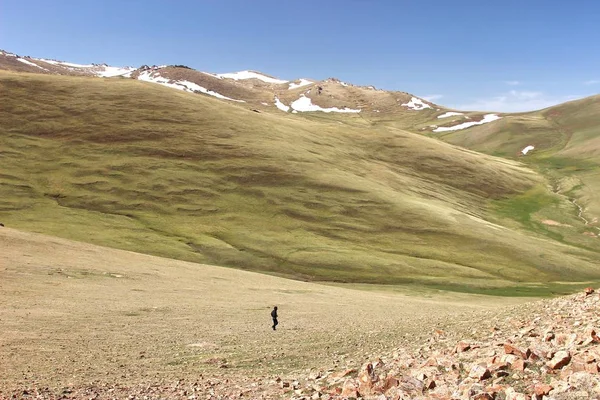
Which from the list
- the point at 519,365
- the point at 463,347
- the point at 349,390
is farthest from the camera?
the point at 463,347

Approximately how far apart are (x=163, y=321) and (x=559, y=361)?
3087cm

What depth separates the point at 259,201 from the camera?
131 metres

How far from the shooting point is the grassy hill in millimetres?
97812

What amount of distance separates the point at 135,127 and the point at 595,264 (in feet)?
464

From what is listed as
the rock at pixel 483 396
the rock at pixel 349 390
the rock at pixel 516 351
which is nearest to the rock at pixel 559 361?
the rock at pixel 516 351

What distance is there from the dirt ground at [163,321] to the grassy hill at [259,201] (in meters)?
25.2

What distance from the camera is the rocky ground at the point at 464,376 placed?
1667 cm

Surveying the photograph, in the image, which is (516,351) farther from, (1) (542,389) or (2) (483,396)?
(2) (483,396)

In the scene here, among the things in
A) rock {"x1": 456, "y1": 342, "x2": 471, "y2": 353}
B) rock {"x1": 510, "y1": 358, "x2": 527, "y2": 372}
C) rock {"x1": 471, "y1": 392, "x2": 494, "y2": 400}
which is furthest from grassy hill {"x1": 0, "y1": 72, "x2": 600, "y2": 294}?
rock {"x1": 471, "y1": 392, "x2": 494, "y2": 400}

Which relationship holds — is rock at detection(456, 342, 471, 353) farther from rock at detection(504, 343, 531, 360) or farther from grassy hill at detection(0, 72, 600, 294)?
grassy hill at detection(0, 72, 600, 294)

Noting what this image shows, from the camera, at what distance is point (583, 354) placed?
1764 cm

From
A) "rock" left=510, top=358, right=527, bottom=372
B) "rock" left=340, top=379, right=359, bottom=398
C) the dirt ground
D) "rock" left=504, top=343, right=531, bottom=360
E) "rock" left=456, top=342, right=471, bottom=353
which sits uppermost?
"rock" left=504, top=343, right=531, bottom=360

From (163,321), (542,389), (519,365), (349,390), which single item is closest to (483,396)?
(542,389)

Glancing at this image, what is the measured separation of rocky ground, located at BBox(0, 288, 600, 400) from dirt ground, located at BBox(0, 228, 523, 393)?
2.23m
